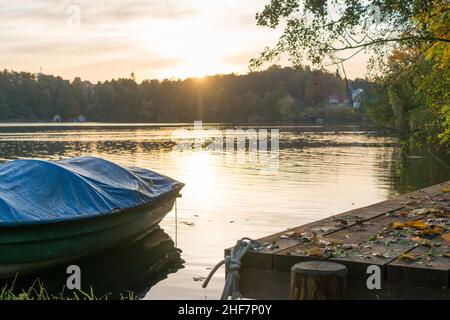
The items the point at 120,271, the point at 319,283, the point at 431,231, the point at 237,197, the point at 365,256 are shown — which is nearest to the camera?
the point at 319,283

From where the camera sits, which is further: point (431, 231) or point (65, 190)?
point (65, 190)

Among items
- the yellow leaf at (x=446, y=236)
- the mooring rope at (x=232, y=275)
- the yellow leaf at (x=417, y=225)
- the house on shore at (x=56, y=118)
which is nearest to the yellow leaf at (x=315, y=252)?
the mooring rope at (x=232, y=275)

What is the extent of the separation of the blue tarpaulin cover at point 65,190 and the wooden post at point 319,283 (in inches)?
313

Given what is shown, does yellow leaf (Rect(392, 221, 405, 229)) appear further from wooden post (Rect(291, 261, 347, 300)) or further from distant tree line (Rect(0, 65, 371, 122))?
distant tree line (Rect(0, 65, 371, 122))

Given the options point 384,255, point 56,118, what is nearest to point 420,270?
point 384,255

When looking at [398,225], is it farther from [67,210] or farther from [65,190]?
[65,190]

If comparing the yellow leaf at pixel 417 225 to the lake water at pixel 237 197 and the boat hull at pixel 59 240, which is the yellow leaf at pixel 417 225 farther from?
the boat hull at pixel 59 240

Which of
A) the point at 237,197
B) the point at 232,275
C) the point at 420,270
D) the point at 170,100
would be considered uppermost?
the point at 170,100

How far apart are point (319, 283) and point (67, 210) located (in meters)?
9.31

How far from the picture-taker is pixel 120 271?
14.1 m

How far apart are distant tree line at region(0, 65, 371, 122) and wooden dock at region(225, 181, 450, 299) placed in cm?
16448
